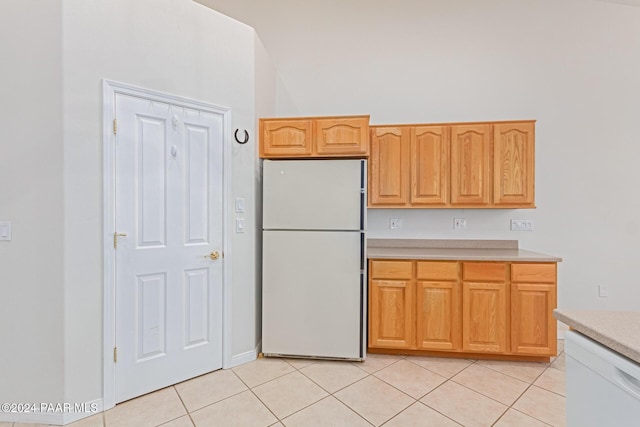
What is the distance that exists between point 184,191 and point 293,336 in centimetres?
152

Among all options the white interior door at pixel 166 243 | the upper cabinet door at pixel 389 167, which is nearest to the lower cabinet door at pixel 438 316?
the upper cabinet door at pixel 389 167

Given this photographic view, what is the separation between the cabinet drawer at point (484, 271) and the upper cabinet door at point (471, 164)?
64 centimetres

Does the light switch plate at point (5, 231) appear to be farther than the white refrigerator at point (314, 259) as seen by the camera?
No

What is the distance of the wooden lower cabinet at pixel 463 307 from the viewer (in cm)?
246

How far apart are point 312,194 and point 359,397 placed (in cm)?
157

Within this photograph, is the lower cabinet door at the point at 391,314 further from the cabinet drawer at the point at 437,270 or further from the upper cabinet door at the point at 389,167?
the upper cabinet door at the point at 389,167

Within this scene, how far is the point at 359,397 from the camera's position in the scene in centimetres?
203

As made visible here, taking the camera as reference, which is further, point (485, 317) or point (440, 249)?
point (440, 249)

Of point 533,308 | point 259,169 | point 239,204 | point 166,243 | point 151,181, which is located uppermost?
point 259,169

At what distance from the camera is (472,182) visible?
283cm

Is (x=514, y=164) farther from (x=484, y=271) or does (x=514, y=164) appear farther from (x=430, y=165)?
(x=484, y=271)

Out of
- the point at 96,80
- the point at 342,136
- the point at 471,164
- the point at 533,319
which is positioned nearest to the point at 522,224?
the point at 471,164

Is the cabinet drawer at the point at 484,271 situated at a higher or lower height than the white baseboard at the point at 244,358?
higher

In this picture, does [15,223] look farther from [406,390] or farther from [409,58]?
[409,58]
